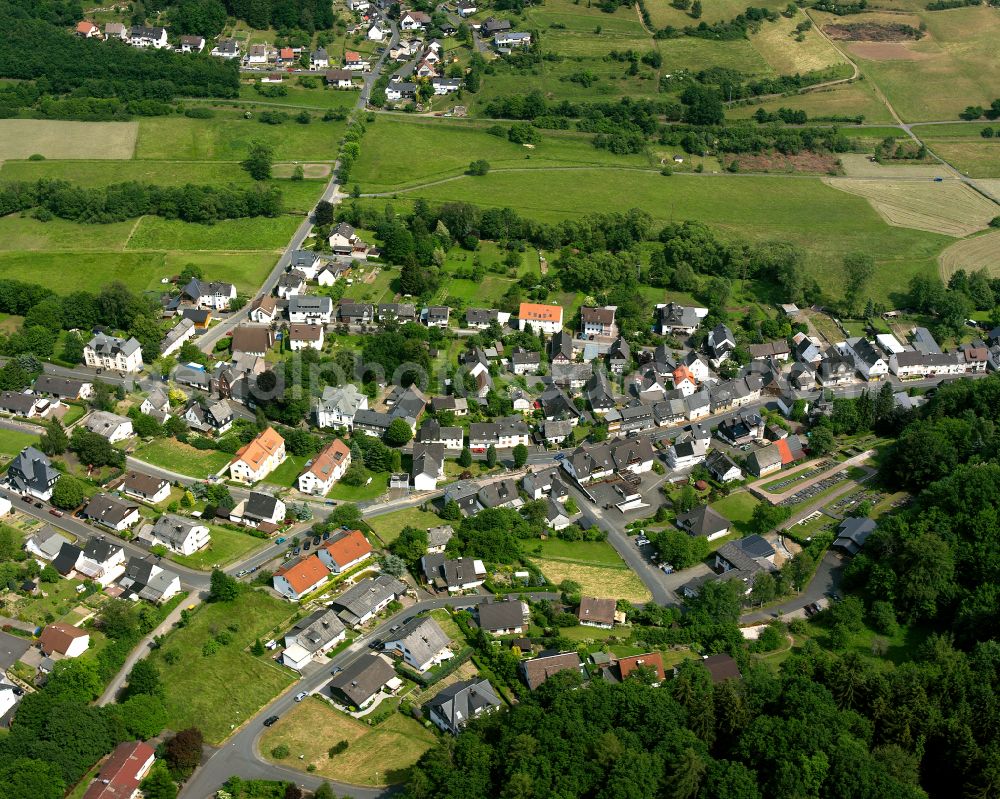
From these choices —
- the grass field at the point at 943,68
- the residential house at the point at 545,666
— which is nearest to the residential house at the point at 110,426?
the residential house at the point at 545,666

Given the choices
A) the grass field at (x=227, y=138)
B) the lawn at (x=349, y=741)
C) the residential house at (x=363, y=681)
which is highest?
the grass field at (x=227, y=138)

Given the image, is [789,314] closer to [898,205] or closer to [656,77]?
[898,205]

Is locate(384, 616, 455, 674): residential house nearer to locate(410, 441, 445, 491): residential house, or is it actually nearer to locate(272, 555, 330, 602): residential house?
locate(272, 555, 330, 602): residential house

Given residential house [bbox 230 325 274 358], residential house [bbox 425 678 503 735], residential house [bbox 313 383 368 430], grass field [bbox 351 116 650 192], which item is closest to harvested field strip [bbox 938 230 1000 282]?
grass field [bbox 351 116 650 192]

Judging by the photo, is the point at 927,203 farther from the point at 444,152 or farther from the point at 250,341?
the point at 250,341

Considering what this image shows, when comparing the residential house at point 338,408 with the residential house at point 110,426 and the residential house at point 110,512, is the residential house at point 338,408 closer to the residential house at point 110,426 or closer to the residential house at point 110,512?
the residential house at point 110,426

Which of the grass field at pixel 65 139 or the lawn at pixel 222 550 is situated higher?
the grass field at pixel 65 139
